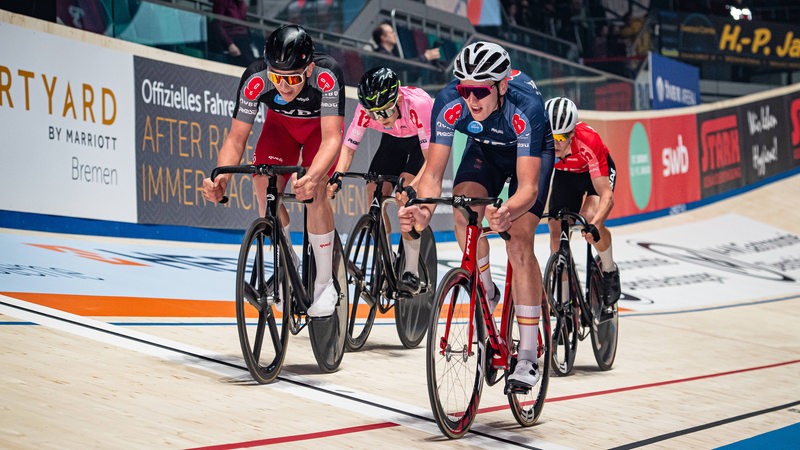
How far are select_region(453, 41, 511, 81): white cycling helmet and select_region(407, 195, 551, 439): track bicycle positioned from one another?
0.47 meters

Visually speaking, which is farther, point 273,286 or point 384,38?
point 384,38

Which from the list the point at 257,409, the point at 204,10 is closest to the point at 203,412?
the point at 257,409

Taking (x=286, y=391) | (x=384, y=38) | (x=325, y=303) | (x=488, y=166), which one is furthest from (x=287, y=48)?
(x=384, y=38)

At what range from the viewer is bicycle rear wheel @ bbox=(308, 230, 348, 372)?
465 centimetres

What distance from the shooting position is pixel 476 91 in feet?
13.0

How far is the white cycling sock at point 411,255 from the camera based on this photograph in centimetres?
551

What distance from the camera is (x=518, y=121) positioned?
3982 millimetres

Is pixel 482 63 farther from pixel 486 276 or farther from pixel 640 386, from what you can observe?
pixel 640 386

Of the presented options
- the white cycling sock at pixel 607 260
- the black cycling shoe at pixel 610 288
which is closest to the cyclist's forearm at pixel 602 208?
the white cycling sock at pixel 607 260

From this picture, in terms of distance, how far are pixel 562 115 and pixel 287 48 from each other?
5.48 ft

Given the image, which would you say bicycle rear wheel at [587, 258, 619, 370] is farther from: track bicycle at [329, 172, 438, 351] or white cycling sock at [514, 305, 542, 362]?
white cycling sock at [514, 305, 542, 362]

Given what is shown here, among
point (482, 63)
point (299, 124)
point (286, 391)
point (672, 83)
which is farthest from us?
point (672, 83)

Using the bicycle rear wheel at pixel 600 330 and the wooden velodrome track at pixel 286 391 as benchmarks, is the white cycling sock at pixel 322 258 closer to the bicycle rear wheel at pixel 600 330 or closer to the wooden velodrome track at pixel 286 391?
the wooden velodrome track at pixel 286 391

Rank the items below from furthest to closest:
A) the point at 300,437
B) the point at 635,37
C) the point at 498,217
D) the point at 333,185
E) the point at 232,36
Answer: the point at 635,37 < the point at 232,36 < the point at 333,185 < the point at 498,217 < the point at 300,437
